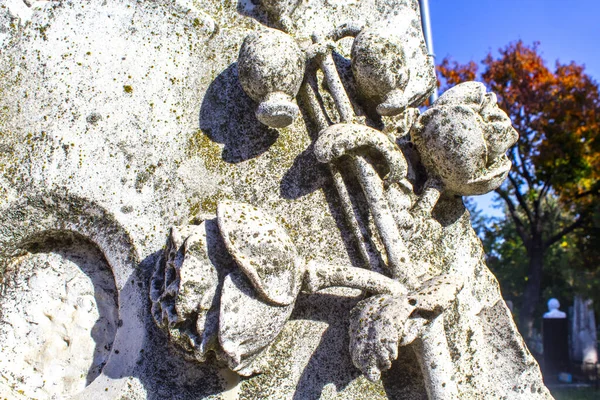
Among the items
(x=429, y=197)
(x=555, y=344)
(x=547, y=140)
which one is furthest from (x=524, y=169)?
(x=429, y=197)

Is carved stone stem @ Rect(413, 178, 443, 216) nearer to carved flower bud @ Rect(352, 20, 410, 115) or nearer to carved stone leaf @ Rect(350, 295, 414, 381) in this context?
carved flower bud @ Rect(352, 20, 410, 115)

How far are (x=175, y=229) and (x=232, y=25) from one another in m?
1.11

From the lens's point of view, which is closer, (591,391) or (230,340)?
(230,340)

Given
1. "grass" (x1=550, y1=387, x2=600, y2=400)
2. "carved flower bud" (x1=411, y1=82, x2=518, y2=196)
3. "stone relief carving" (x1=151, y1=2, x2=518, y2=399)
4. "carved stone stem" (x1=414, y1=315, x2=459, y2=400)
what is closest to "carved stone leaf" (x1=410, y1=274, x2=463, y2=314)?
"stone relief carving" (x1=151, y1=2, x2=518, y2=399)

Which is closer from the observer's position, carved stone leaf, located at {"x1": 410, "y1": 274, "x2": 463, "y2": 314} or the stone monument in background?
carved stone leaf, located at {"x1": 410, "y1": 274, "x2": 463, "y2": 314}

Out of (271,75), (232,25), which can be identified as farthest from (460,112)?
(232,25)

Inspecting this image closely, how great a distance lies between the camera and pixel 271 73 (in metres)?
2.23

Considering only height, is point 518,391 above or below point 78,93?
below

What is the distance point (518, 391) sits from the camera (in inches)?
99.0

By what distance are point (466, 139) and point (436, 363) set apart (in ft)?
3.09

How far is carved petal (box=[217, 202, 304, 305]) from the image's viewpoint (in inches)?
75.6

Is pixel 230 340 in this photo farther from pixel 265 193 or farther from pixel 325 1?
pixel 325 1

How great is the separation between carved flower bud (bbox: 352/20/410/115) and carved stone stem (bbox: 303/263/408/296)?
2.43ft

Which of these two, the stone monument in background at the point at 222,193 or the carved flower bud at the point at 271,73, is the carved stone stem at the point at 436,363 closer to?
the stone monument in background at the point at 222,193
